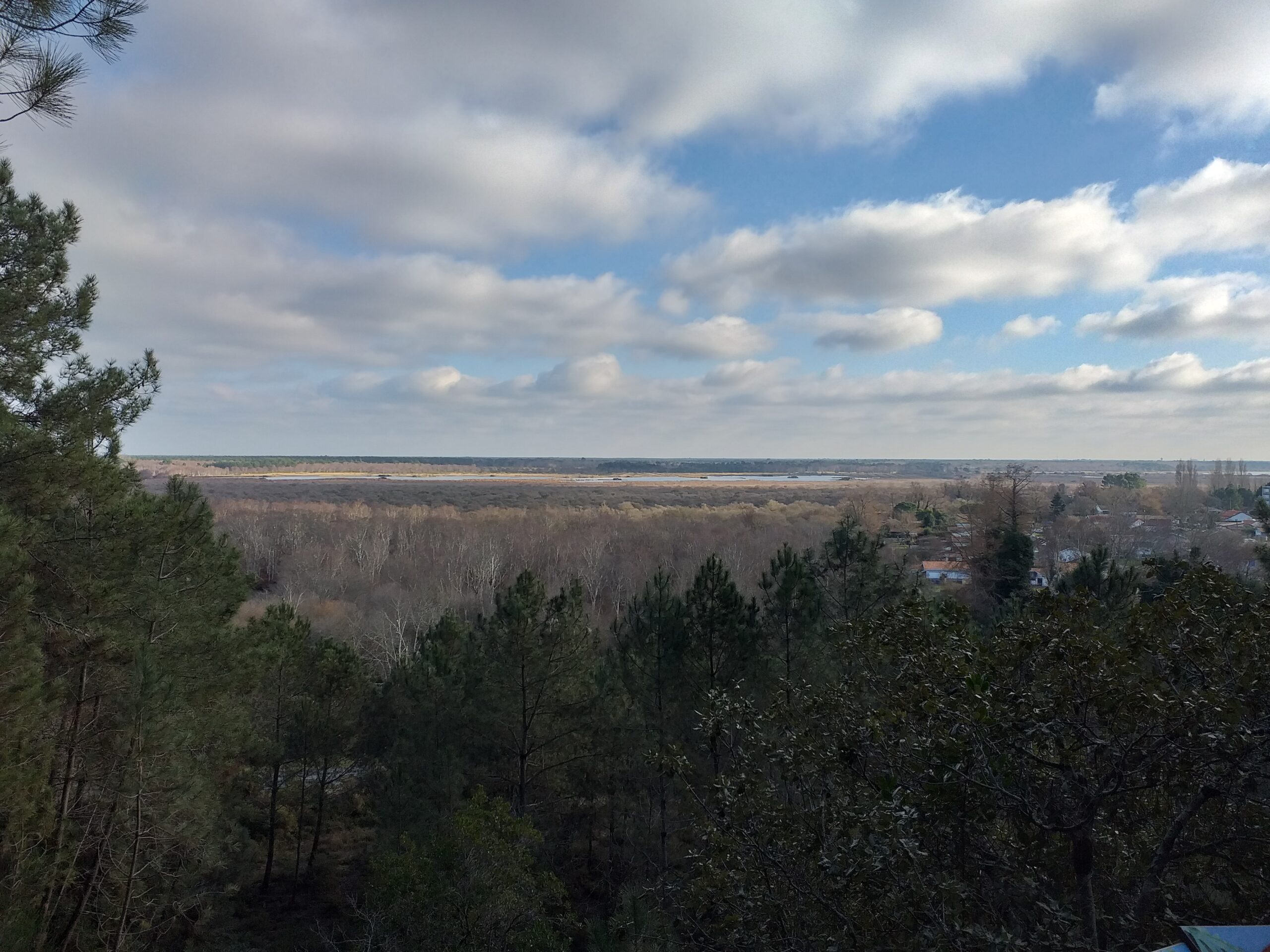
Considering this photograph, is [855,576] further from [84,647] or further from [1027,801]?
[84,647]

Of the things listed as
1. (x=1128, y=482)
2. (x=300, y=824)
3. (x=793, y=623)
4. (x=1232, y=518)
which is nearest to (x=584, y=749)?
(x=793, y=623)

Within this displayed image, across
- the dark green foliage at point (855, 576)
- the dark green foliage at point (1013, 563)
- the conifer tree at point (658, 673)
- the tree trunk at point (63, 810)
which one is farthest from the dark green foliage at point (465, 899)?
the dark green foliage at point (1013, 563)

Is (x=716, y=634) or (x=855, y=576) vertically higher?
(x=855, y=576)

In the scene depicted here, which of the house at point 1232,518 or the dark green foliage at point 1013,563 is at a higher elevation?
the house at point 1232,518

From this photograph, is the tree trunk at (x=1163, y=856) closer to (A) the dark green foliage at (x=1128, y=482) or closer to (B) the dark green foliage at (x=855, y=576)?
(B) the dark green foliage at (x=855, y=576)

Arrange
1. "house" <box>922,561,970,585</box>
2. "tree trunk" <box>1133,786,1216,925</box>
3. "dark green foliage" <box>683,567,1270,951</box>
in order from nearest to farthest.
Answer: "tree trunk" <box>1133,786,1216,925</box> → "dark green foliage" <box>683,567,1270,951</box> → "house" <box>922,561,970,585</box>

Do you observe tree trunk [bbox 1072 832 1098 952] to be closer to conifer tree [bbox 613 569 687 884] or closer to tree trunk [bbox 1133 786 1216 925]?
tree trunk [bbox 1133 786 1216 925]

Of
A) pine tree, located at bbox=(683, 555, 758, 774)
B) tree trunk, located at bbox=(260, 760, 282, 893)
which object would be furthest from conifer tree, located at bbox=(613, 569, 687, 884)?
tree trunk, located at bbox=(260, 760, 282, 893)

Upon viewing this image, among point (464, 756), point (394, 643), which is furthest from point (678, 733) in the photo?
point (394, 643)
